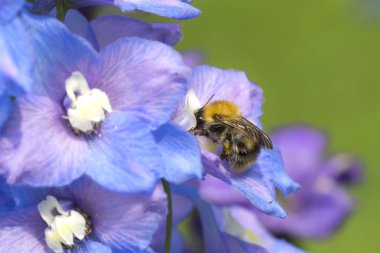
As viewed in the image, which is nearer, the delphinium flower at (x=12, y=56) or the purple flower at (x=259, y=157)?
the delphinium flower at (x=12, y=56)

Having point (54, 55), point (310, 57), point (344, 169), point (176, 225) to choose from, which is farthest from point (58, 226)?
point (310, 57)

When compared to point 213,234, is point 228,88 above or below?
above

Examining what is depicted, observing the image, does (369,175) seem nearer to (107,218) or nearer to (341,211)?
(341,211)

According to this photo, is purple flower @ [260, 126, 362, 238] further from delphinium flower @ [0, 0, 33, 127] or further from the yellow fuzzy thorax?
delphinium flower @ [0, 0, 33, 127]

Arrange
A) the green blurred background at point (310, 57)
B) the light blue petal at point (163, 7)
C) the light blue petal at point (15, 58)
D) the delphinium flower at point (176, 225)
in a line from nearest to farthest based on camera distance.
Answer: the light blue petal at point (15, 58) → the light blue petal at point (163, 7) → the delphinium flower at point (176, 225) → the green blurred background at point (310, 57)

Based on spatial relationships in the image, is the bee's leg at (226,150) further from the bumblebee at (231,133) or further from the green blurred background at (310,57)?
the green blurred background at (310,57)

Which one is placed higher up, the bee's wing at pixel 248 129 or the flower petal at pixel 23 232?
the bee's wing at pixel 248 129

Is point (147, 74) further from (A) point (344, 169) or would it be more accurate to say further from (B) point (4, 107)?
(A) point (344, 169)

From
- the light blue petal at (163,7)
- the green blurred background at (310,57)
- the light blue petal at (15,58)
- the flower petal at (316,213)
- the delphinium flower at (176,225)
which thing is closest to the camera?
the light blue petal at (15,58)

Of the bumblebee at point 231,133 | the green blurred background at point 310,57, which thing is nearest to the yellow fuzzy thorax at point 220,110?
the bumblebee at point 231,133
